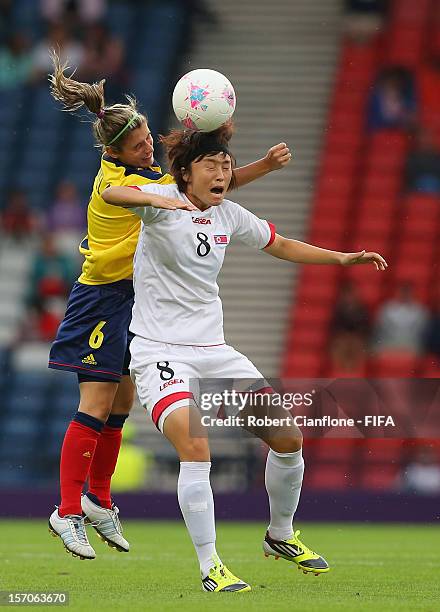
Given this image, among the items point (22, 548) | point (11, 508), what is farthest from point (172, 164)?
point (11, 508)

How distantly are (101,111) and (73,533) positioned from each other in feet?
6.68

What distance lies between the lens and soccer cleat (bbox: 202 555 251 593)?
6.82 meters

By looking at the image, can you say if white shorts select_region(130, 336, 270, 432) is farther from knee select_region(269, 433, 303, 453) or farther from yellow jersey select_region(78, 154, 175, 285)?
yellow jersey select_region(78, 154, 175, 285)

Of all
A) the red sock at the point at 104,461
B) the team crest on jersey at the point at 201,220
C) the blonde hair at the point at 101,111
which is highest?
the blonde hair at the point at 101,111

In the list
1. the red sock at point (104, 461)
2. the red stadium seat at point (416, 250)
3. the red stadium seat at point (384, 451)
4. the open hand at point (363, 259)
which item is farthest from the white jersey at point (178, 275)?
the red stadium seat at point (416, 250)

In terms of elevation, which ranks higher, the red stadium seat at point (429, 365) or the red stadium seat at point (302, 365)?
the red stadium seat at point (429, 365)

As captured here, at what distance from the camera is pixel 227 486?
46.2 feet

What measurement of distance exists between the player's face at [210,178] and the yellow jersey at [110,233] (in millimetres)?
619

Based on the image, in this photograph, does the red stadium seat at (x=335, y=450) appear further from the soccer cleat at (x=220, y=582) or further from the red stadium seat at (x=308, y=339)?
the soccer cleat at (x=220, y=582)

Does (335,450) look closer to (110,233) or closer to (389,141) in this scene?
(389,141)

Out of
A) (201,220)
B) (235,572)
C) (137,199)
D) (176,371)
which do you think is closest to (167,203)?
(137,199)

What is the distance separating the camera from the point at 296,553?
7512 mm

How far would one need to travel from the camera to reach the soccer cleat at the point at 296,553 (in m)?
7.51

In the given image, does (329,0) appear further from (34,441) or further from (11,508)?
(11,508)
